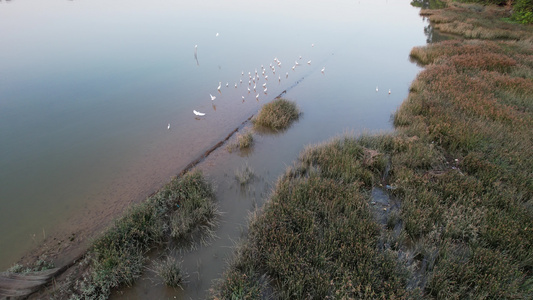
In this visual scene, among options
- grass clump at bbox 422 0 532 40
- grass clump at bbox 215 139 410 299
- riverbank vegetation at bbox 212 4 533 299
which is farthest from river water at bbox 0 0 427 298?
grass clump at bbox 422 0 532 40

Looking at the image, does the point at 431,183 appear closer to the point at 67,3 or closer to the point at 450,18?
the point at 450,18

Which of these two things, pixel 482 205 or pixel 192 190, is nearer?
pixel 482 205

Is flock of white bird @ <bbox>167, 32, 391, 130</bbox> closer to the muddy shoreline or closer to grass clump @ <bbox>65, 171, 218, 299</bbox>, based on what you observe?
grass clump @ <bbox>65, 171, 218, 299</bbox>

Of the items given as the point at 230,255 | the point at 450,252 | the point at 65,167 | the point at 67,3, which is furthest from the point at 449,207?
the point at 67,3

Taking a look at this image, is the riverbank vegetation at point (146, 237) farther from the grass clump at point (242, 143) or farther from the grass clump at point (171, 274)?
the grass clump at point (242, 143)

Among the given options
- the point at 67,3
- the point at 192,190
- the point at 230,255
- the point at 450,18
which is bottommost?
the point at 230,255

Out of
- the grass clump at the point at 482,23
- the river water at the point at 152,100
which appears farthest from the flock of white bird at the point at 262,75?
the grass clump at the point at 482,23

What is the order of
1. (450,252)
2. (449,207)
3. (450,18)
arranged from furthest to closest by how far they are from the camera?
(450,18) < (449,207) < (450,252)

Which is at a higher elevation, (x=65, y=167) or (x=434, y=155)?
(x=65, y=167)
